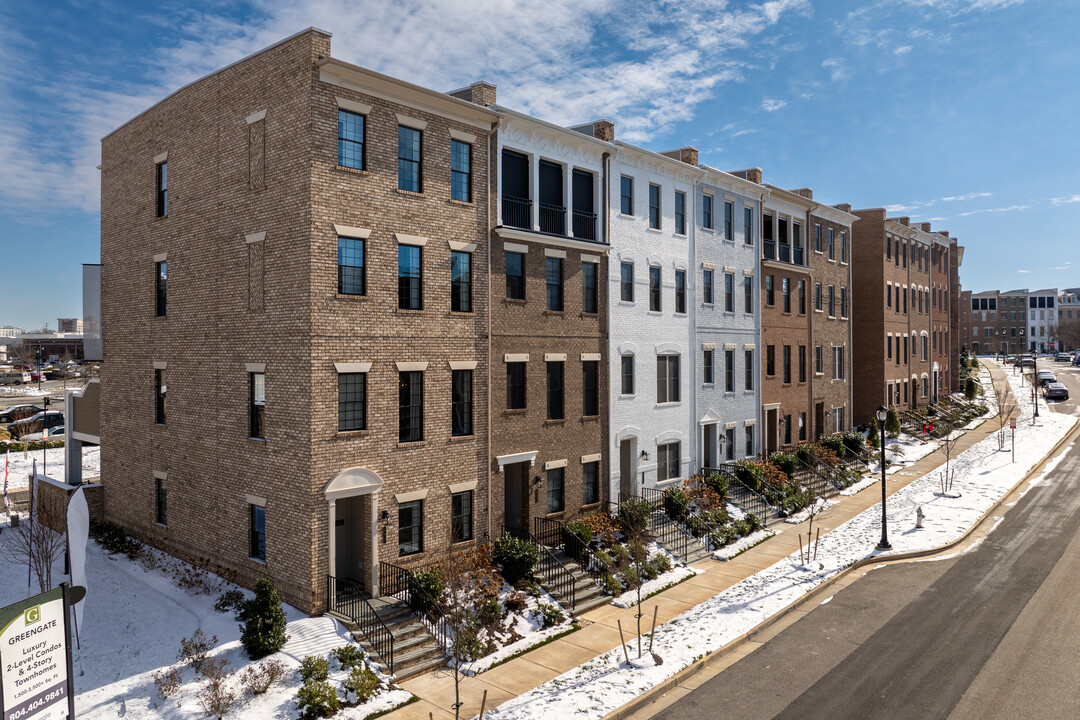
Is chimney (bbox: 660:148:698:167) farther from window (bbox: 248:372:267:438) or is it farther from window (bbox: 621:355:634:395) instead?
window (bbox: 248:372:267:438)

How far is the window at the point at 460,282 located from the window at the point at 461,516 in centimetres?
575

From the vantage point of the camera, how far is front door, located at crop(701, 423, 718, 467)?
107 ft

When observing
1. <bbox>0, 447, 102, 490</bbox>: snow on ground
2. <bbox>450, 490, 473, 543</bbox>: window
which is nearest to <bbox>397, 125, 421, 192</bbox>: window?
<bbox>450, 490, 473, 543</bbox>: window

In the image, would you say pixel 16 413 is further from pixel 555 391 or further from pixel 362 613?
pixel 362 613

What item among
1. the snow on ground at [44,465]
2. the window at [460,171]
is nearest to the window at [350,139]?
the window at [460,171]

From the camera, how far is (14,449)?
37.4 meters

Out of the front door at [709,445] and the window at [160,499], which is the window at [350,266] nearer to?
the window at [160,499]

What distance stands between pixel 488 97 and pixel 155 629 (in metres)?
18.0

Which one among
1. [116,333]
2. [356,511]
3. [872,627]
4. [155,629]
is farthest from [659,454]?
[116,333]

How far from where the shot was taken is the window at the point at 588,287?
84.7ft

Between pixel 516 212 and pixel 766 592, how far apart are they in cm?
1447

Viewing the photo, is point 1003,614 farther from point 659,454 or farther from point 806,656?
point 659,454

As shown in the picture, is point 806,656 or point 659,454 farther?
point 659,454

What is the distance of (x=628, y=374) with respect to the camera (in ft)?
91.8
